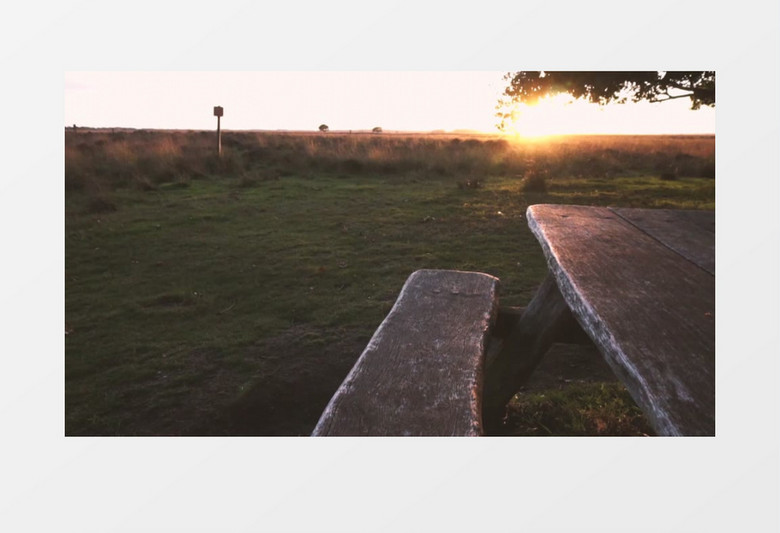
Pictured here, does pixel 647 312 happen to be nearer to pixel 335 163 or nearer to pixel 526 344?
pixel 526 344

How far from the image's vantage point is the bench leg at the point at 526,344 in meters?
2.22

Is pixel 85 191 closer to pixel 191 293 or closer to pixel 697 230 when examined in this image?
pixel 191 293

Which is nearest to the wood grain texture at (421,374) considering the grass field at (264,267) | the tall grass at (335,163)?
Result: the grass field at (264,267)

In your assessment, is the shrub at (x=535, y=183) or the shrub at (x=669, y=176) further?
the shrub at (x=669, y=176)

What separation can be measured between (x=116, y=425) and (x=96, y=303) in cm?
198

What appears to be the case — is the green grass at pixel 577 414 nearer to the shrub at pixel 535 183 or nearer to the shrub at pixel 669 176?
the shrub at pixel 535 183

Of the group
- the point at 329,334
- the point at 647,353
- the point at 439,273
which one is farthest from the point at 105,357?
the point at 647,353

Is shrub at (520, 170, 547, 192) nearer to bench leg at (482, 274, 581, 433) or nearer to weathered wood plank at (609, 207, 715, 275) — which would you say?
weathered wood plank at (609, 207, 715, 275)

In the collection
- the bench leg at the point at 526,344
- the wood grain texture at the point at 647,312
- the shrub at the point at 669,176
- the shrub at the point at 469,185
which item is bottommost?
the bench leg at the point at 526,344

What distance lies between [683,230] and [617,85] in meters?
4.07

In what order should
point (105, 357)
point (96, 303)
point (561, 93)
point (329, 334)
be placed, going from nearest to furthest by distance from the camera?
point (105, 357) → point (329, 334) → point (96, 303) → point (561, 93)

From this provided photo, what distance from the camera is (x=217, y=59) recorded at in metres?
2.29

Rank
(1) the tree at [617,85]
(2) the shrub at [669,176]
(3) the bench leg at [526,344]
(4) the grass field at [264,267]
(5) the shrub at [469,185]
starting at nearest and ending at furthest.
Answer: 1. (3) the bench leg at [526,344]
2. (4) the grass field at [264,267]
3. (1) the tree at [617,85]
4. (5) the shrub at [469,185]
5. (2) the shrub at [669,176]

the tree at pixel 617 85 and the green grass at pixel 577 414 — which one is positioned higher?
the tree at pixel 617 85
